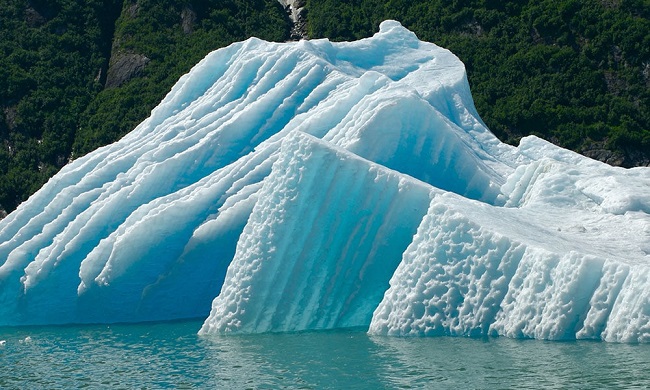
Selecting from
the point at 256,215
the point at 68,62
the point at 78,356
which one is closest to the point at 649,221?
the point at 256,215

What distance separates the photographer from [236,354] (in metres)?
12.8


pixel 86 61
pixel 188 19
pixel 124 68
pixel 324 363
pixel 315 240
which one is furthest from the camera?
pixel 188 19

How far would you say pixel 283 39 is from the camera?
42438 mm

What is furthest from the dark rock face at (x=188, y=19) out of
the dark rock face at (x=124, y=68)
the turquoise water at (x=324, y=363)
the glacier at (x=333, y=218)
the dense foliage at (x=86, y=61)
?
the turquoise water at (x=324, y=363)

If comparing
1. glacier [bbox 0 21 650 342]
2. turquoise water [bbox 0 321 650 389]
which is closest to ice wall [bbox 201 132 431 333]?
glacier [bbox 0 21 650 342]

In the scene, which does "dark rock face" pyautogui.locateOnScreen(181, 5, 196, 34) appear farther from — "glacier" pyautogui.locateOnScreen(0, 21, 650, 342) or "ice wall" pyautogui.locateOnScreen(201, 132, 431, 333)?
"ice wall" pyautogui.locateOnScreen(201, 132, 431, 333)

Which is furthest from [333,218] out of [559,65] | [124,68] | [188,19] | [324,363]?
[188,19]

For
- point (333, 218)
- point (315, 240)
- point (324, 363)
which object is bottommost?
point (324, 363)

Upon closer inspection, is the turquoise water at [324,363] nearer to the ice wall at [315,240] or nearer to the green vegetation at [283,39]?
the ice wall at [315,240]

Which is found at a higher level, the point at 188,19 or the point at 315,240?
the point at 188,19

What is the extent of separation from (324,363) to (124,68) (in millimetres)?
30684

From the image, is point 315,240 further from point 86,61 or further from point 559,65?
point 86,61

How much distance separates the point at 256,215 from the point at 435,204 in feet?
9.03

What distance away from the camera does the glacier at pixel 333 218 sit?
12898 mm
